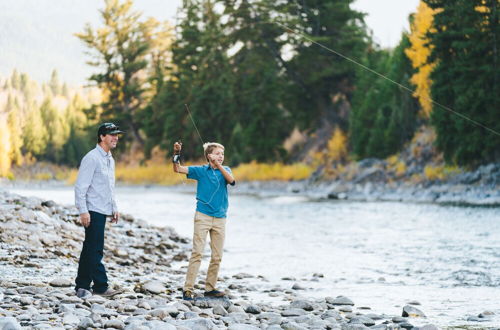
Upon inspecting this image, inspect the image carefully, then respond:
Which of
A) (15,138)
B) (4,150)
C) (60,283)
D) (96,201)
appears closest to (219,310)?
(96,201)

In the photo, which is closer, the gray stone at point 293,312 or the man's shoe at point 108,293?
the gray stone at point 293,312

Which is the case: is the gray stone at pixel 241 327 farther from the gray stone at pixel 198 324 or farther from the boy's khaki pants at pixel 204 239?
the boy's khaki pants at pixel 204 239

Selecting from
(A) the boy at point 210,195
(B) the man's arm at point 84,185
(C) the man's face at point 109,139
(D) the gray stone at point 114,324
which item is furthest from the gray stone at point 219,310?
(C) the man's face at point 109,139

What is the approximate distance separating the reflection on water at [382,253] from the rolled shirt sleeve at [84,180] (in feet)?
10.4

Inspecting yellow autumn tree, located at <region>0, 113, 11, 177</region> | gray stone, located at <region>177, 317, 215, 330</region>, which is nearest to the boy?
gray stone, located at <region>177, 317, 215, 330</region>

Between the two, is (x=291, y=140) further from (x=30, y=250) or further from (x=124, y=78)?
(x=30, y=250)

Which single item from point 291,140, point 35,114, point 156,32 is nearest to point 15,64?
point 35,114

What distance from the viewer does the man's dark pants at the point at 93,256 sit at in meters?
6.76

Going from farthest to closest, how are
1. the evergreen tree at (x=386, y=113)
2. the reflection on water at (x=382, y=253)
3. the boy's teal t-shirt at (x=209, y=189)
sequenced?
the evergreen tree at (x=386, y=113) < the reflection on water at (x=382, y=253) < the boy's teal t-shirt at (x=209, y=189)

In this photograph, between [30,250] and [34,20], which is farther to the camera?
[34,20]

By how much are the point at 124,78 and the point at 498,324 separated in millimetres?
52674

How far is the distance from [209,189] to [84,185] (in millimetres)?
1174

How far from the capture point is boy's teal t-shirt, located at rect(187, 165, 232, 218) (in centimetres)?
691

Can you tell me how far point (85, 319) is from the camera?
5.46 m
